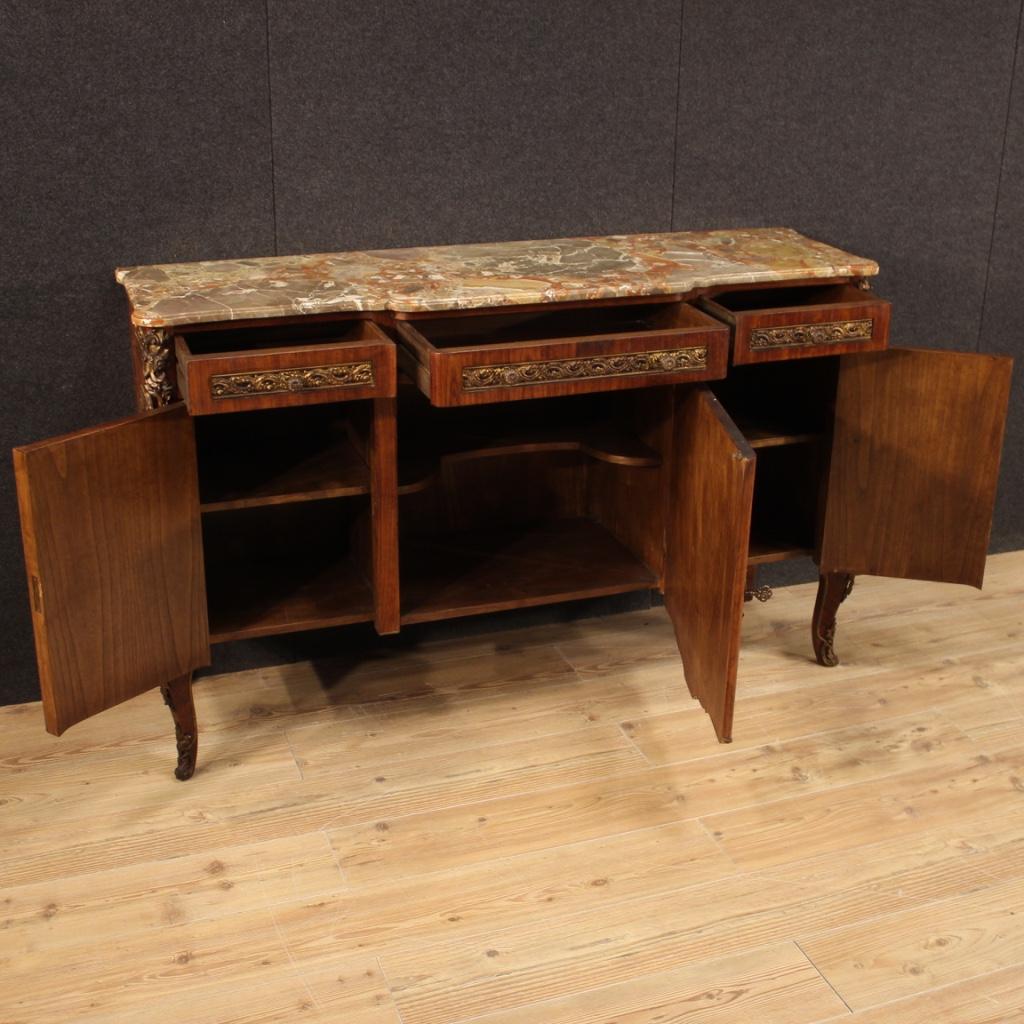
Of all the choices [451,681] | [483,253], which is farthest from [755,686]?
[483,253]

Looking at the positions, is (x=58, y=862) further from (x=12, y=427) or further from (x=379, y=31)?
(x=379, y=31)

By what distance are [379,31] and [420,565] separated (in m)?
0.94

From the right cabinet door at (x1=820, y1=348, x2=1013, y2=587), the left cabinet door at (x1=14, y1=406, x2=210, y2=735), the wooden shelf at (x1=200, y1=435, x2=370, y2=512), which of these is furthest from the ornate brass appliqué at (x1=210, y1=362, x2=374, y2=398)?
the right cabinet door at (x1=820, y1=348, x2=1013, y2=587)

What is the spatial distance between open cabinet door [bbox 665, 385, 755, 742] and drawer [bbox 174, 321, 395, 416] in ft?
1.67

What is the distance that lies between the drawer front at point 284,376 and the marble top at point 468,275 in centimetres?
11

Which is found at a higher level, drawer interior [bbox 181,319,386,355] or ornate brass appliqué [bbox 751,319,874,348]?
ornate brass appliqué [bbox 751,319,874,348]

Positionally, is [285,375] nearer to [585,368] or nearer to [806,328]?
[585,368]

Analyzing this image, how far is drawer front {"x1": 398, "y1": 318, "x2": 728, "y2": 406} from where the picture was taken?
2.00 metres

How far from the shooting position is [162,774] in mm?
2279

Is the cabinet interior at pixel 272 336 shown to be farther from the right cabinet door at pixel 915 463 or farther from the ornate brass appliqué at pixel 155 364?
the right cabinet door at pixel 915 463

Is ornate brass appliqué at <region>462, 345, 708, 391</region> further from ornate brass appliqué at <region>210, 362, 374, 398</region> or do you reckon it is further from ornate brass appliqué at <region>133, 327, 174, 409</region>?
ornate brass appliqué at <region>133, 327, 174, 409</region>

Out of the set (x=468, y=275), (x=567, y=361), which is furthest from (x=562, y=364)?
(x=468, y=275)

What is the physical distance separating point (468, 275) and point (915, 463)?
898 millimetres

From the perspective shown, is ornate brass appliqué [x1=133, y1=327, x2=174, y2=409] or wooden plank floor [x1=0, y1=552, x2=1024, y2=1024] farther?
ornate brass appliqué [x1=133, y1=327, x2=174, y2=409]
